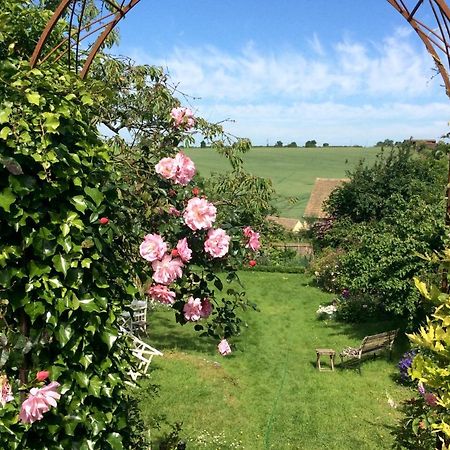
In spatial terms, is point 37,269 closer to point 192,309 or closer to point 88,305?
point 88,305

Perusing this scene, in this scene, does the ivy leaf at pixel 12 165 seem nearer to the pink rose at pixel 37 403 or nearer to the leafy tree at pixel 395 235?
the pink rose at pixel 37 403

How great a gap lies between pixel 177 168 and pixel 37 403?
1.21 m

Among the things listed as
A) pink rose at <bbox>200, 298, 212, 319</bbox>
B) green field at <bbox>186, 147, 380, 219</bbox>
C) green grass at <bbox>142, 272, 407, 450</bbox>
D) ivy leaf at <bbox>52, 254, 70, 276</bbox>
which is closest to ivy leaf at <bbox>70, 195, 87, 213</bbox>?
ivy leaf at <bbox>52, 254, 70, 276</bbox>

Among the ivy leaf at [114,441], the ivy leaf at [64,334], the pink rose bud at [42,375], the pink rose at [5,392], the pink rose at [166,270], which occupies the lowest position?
the ivy leaf at [114,441]

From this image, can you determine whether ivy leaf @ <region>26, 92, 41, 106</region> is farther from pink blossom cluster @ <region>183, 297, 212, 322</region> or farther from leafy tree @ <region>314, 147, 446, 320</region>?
leafy tree @ <region>314, 147, 446, 320</region>

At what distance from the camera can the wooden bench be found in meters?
9.20

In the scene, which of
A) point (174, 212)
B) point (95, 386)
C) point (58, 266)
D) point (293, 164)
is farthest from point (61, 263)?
point (293, 164)

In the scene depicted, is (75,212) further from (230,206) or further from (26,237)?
(230,206)

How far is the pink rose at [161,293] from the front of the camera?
7.70 feet

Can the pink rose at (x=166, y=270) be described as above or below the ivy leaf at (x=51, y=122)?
below

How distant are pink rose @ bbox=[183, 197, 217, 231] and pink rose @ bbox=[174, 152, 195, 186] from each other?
137mm

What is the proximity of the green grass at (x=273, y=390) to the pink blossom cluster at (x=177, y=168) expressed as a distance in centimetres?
357

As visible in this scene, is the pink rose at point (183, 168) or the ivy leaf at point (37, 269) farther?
the pink rose at point (183, 168)

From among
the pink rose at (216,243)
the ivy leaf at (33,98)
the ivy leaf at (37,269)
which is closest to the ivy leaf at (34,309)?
the ivy leaf at (37,269)
